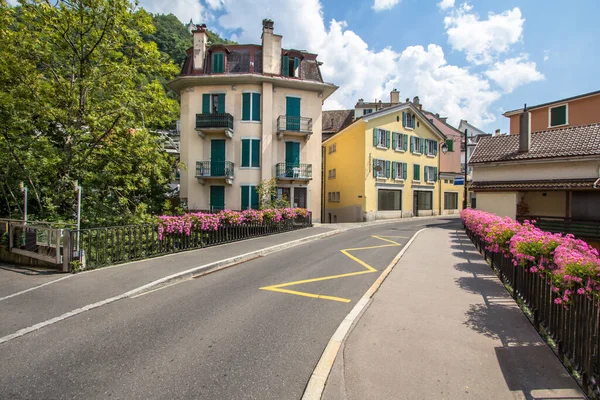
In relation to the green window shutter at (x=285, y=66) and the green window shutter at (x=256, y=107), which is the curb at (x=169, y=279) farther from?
the green window shutter at (x=285, y=66)

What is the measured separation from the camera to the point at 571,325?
3369mm

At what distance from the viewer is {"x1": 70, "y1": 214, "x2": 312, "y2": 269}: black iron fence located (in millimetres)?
7637

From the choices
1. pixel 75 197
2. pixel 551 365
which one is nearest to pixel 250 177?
pixel 75 197

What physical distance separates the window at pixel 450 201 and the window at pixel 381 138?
39.4ft

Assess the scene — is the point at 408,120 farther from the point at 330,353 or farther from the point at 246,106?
the point at 330,353

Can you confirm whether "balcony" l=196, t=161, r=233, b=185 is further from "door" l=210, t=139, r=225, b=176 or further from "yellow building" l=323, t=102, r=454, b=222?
"yellow building" l=323, t=102, r=454, b=222

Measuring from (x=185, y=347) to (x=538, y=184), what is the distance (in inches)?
734

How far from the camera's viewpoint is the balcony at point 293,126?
20.8 meters

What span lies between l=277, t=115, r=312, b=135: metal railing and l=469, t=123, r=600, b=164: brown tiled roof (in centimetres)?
1141

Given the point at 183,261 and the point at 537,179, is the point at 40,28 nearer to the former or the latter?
the point at 183,261

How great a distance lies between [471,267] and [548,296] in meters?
4.55

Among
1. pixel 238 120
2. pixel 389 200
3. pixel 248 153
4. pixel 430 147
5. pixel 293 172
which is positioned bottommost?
pixel 389 200

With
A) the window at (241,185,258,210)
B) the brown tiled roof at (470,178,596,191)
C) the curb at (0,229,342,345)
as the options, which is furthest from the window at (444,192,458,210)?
the curb at (0,229,342,345)

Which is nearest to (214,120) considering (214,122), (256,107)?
(214,122)
